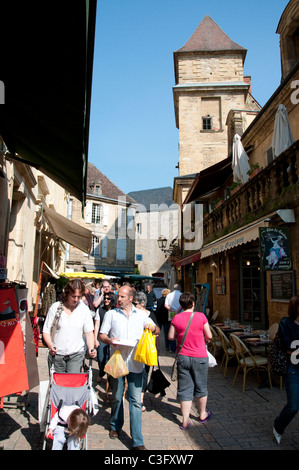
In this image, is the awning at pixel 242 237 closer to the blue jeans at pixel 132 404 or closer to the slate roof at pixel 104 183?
the blue jeans at pixel 132 404

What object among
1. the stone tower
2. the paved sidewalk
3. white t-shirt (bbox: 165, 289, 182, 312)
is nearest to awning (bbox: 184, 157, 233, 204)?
white t-shirt (bbox: 165, 289, 182, 312)

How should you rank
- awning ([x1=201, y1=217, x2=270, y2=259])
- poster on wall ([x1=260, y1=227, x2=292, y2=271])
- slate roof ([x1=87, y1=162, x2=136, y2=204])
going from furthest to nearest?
1. slate roof ([x1=87, y1=162, x2=136, y2=204])
2. awning ([x1=201, y1=217, x2=270, y2=259])
3. poster on wall ([x1=260, y1=227, x2=292, y2=271])

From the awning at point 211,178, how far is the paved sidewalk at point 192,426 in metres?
8.04

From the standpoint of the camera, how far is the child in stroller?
2893 mm

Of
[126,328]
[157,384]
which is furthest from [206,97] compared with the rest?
[126,328]

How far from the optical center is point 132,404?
3.50 metres

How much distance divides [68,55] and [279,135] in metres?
6.45

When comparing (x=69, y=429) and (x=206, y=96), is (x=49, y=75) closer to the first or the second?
(x=69, y=429)

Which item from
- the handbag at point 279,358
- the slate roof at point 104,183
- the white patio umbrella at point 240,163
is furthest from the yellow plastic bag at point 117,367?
the slate roof at point 104,183

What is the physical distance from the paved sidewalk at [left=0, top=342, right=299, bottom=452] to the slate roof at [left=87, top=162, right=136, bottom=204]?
3098 centimetres

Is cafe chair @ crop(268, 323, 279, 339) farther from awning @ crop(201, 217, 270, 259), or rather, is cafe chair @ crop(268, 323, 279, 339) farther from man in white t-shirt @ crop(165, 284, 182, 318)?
→ man in white t-shirt @ crop(165, 284, 182, 318)

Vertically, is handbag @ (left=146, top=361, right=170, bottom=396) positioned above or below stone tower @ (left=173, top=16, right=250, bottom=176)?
below

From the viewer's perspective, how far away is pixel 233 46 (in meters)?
25.0

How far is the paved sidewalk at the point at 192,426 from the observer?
3.56 metres
